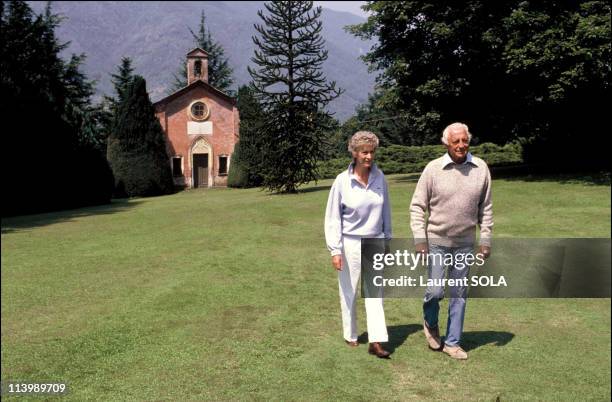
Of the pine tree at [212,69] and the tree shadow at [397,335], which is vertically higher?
the pine tree at [212,69]

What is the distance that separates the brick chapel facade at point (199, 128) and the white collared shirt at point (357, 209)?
36013mm

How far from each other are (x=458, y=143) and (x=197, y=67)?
38.5m

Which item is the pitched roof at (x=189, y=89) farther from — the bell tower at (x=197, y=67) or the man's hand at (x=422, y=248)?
the man's hand at (x=422, y=248)

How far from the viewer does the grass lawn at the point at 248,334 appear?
4.45m

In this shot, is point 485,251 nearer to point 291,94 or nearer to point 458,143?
point 458,143

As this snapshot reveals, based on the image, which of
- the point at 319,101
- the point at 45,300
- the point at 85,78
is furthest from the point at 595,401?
the point at 85,78

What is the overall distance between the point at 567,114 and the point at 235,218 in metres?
16.7

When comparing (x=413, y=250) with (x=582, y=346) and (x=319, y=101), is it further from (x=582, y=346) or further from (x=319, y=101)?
(x=319, y=101)

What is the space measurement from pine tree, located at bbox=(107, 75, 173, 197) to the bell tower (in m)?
4.46

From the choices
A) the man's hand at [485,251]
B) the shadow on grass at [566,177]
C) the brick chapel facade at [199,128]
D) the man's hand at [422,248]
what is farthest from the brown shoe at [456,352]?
the brick chapel facade at [199,128]

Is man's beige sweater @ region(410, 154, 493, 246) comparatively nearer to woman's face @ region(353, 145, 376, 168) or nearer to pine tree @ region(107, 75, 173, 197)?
woman's face @ region(353, 145, 376, 168)

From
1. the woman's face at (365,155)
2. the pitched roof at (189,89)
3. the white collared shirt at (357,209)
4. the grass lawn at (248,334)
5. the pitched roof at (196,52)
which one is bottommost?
the grass lawn at (248,334)

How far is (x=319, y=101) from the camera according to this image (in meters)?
27.0

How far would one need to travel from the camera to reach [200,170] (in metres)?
40.5
